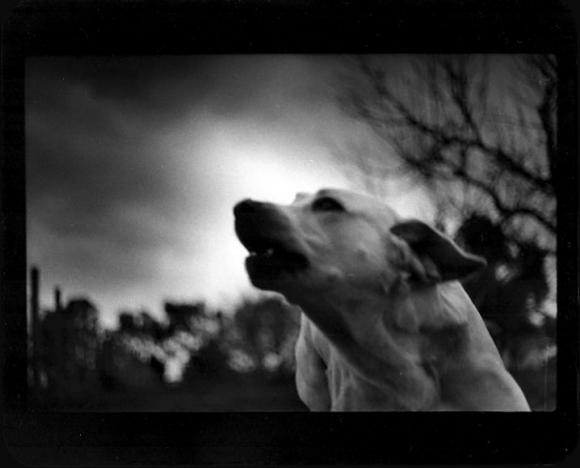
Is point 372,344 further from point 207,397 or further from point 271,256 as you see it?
point 207,397

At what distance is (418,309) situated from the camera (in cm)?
267

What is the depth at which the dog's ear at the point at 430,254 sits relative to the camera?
264 cm

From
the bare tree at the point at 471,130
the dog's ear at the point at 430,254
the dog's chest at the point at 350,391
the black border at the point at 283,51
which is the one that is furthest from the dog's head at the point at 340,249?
the black border at the point at 283,51

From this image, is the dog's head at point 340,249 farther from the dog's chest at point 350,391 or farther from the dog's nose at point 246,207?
the dog's chest at point 350,391

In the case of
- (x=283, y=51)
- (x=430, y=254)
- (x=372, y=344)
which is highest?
(x=283, y=51)

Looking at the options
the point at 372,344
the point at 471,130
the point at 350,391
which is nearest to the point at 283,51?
the point at 471,130

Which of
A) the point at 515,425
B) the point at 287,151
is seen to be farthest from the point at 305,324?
the point at 515,425

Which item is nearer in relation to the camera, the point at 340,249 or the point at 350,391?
the point at 340,249

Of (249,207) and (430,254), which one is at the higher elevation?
(249,207)

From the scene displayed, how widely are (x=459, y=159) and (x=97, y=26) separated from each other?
1064 millimetres

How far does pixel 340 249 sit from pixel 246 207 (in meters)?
0.27

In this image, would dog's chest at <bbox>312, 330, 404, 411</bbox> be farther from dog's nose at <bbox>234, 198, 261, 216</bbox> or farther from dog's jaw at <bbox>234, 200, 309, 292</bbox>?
dog's nose at <bbox>234, 198, 261, 216</bbox>

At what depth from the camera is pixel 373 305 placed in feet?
8.69

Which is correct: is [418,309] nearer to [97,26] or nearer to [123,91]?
[123,91]
